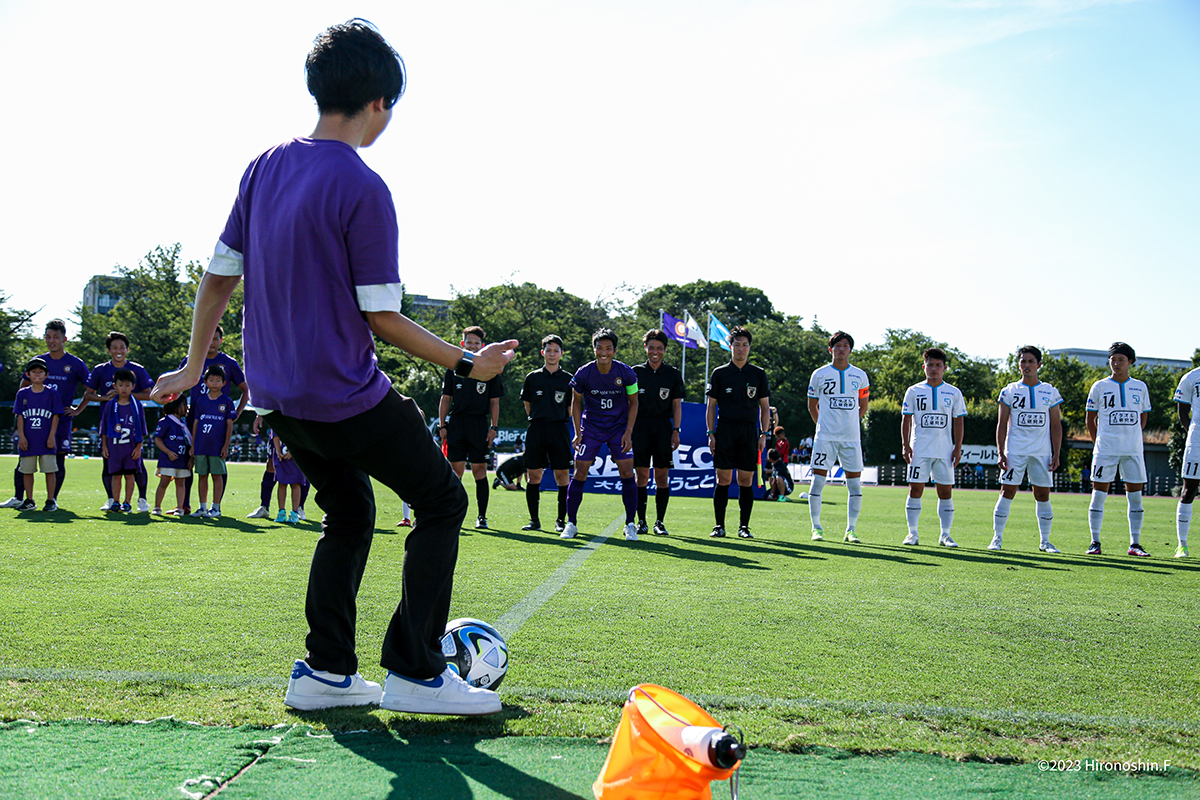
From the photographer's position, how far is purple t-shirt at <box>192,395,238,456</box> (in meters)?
10.8

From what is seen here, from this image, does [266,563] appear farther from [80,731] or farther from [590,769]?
[590,769]

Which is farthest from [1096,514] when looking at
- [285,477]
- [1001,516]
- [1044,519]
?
[285,477]

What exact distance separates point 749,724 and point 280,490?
30.6 feet

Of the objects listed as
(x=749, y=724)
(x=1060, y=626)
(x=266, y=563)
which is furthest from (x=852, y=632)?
(x=266, y=563)

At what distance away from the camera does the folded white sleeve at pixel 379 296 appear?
261 cm

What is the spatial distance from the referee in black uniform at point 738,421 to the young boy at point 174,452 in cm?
649

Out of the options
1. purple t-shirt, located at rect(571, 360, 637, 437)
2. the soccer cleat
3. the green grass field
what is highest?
purple t-shirt, located at rect(571, 360, 637, 437)

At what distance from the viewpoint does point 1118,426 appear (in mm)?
10195

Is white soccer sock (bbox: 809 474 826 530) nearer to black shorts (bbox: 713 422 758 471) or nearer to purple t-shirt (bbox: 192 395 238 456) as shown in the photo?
black shorts (bbox: 713 422 758 471)

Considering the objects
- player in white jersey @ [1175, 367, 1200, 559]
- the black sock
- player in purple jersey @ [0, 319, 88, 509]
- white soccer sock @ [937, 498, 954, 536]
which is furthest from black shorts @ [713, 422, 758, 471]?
player in purple jersey @ [0, 319, 88, 509]

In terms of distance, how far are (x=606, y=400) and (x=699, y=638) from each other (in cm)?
606

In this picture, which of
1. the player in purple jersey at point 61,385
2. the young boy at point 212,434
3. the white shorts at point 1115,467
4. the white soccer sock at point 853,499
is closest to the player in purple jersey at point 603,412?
the white soccer sock at point 853,499

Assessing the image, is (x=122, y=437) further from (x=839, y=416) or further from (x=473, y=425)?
(x=839, y=416)

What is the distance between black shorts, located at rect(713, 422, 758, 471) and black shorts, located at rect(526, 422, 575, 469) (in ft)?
6.00
